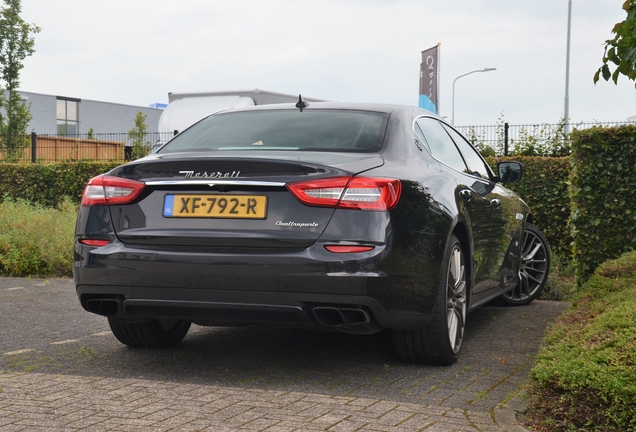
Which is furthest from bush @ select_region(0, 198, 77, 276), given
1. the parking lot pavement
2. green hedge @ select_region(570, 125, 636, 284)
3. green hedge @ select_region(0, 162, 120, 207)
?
green hedge @ select_region(570, 125, 636, 284)

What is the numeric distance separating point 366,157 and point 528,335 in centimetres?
244

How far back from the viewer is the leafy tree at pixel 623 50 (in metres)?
5.58

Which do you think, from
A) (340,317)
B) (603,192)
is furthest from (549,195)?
(340,317)

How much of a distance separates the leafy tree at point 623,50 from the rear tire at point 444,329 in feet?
6.12

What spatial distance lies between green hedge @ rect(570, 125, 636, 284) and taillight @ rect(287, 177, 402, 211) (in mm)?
3909

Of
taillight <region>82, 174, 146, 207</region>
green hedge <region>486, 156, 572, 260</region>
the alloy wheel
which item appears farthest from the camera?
green hedge <region>486, 156, 572, 260</region>

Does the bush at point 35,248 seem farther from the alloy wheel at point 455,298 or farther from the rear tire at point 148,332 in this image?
the alloy wheel at point 455,298

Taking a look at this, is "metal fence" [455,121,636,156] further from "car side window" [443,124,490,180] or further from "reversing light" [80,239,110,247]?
"reversing light" [80,239,110,247]

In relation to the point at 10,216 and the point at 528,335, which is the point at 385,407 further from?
the point at 10,216

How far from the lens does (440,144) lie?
568 centimetres

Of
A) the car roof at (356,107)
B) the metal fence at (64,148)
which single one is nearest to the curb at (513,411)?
the car roof at (356,107)

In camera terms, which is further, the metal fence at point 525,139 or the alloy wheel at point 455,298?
the metal fence at point 525,139

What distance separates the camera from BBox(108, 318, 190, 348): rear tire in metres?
5.35

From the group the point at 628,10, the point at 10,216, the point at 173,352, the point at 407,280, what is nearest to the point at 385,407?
the point at 407,280
